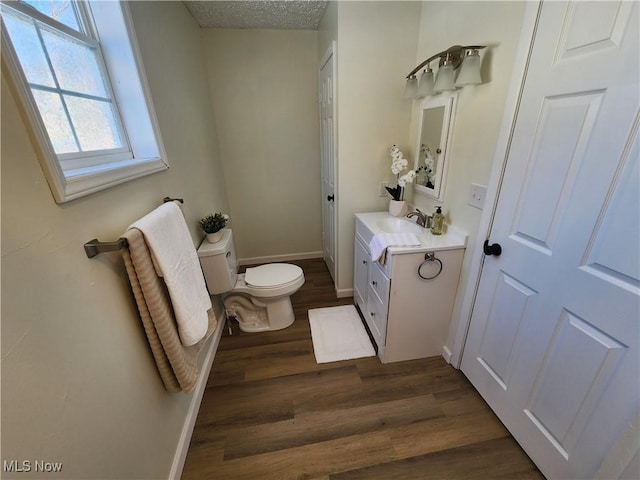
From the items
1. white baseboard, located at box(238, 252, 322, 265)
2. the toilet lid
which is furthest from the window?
white baseboard, located at box(238, 252, 322, 265)

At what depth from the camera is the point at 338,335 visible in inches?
78.4

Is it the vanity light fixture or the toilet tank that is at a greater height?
the vanity light fixture

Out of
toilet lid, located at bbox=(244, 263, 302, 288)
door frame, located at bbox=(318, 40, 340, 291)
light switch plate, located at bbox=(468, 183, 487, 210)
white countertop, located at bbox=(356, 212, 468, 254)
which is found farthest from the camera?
toilet lid, located at bbox=(244, 263, 302, 288)

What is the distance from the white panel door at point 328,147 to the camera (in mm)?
1995

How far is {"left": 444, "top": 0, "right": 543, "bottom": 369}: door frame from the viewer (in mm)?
1009

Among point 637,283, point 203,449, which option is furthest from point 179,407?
point 637,283

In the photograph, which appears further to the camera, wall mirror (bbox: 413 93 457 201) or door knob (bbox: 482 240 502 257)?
wall mirror (bbox: 413 93 457 201)

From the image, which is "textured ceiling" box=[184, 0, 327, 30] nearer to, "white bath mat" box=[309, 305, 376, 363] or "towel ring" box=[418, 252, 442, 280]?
"towel ring" box=[418, 252, 442, 280]

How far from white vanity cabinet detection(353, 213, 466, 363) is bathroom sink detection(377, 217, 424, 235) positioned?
0.23 ft

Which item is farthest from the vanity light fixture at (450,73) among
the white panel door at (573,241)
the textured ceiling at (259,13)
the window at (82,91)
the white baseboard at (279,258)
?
the white baseboard at (279,258)

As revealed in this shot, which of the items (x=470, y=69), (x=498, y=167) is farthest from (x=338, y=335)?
(x=470, y=69)

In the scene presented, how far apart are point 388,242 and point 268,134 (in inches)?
72.8

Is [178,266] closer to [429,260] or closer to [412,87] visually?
[429,260]

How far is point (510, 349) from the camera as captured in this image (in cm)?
125
